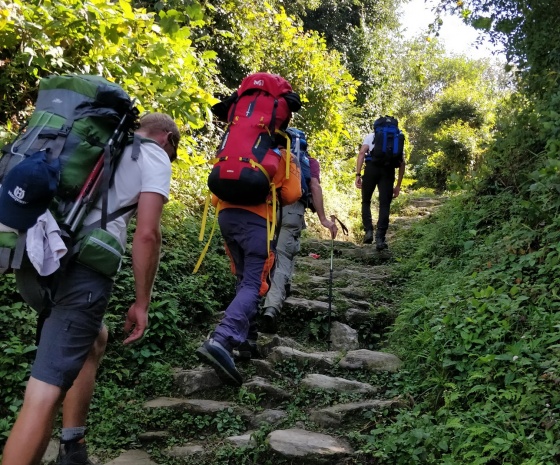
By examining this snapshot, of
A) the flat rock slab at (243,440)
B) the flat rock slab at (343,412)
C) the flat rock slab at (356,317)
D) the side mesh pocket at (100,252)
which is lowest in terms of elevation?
the flat rock slab at (243,440)

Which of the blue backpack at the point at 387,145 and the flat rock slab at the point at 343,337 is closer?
the flat rock slab at the point at 343,337

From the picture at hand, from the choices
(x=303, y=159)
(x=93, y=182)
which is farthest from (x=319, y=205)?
(x=93, y=182)

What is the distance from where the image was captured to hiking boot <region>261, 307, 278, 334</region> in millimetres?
5188

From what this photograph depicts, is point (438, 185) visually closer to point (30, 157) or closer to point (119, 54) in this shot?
point (119, 54)

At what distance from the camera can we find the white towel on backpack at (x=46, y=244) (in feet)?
8.09

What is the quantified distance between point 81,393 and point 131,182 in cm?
118

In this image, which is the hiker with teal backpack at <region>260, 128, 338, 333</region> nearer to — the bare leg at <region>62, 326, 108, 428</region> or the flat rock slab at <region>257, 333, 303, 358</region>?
the flat rock slab at <region>257, 333, 303, 358</region>

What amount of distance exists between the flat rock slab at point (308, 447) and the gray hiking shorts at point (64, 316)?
1.32 meters

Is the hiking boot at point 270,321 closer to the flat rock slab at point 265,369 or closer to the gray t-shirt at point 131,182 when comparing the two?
the flat rock slab at point 265,369

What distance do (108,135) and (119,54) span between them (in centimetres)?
332

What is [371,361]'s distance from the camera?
4438mm

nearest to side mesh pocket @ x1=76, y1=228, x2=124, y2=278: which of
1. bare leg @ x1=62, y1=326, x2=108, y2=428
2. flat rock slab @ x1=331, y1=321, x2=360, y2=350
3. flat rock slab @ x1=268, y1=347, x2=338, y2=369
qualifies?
bare leg @ x1=62, y1=326, x2=108, y2=428

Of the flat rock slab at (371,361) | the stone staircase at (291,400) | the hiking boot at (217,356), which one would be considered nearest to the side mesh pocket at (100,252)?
the hiking boot at (217,356)

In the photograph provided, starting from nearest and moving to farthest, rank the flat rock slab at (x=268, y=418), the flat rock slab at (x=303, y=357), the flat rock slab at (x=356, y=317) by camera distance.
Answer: the flat rock slab at (x=268, y=418) → the flat rock slab at (x=303, y=357) → the flat rock slab at (x=356, y=317)
